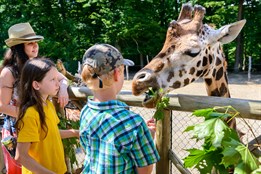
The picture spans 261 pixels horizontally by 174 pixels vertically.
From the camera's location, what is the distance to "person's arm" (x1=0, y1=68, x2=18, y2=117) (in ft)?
7.32

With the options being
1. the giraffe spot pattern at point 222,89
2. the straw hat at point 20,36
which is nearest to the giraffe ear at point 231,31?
the giraffe spot pattern at point 222,89

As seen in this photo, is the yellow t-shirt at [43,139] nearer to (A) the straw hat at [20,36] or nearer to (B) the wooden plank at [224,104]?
(A) the straw hat at [20,36]

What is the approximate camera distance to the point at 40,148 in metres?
2.08

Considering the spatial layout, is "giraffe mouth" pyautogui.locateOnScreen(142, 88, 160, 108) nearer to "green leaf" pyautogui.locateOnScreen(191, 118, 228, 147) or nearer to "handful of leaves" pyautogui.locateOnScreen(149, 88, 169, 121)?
"handful of leaves" pyautogui.locateOnScreen(149, 88, 169, 121)

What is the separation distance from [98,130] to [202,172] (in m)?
0.54

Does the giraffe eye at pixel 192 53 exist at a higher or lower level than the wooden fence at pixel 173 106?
higher

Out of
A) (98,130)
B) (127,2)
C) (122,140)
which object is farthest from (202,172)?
(127,2)

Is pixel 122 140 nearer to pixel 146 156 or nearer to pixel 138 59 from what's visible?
pixel 146 156

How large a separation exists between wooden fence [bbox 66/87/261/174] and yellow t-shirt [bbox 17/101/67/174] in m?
0.71

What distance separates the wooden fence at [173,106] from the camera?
Result: 1.88 meters

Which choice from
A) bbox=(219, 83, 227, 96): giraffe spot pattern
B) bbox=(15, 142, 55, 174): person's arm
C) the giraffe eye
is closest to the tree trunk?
bbox=(219, 83, 227, 96): giraffe spot pattern

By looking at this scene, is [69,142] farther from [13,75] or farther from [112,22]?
[112,22]

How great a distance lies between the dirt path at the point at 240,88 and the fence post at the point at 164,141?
29.1ft

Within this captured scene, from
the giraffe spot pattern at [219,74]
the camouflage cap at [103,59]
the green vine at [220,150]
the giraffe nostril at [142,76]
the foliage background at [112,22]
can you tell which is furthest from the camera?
the foliage background at [112,22]
